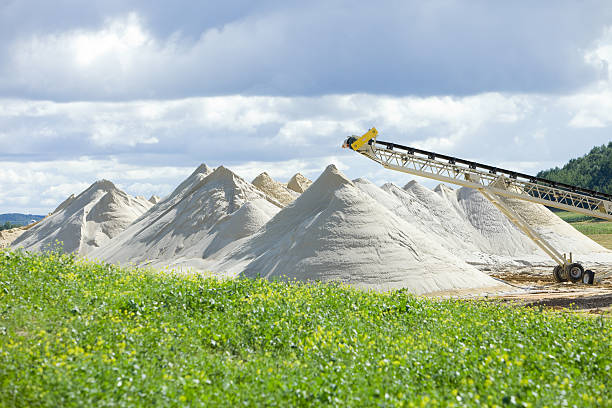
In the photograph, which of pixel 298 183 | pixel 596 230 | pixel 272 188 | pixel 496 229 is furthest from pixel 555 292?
pixel 596 230

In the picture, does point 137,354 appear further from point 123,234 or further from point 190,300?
point 123,234

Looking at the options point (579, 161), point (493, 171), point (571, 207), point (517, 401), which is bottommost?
point (517, 401)

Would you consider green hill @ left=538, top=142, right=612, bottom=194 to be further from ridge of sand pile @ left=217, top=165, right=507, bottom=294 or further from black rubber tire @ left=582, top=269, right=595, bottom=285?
ridge of sand pile @ left=217, top=165, right=507, bottom=294

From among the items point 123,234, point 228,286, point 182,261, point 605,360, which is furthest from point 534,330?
point 123,234

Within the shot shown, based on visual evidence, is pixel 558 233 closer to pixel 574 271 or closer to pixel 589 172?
pixel 574 271

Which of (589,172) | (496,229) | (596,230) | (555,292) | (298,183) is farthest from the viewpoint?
(589,172)

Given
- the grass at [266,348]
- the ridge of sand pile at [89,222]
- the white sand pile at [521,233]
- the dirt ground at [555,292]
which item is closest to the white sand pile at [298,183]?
the white sand pile at [521,233]

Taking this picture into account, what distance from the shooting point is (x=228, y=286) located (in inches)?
396

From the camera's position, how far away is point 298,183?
153 feet

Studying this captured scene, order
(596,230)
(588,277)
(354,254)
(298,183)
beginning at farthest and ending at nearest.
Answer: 1. (596,230)
2. (298,183)
3. (588,277)
4. (354,254)

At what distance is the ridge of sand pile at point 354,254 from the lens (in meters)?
16.4

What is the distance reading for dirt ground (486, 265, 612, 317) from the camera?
13.6 metres

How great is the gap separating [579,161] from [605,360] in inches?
4022

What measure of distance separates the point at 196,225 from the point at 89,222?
1199 centimetres
